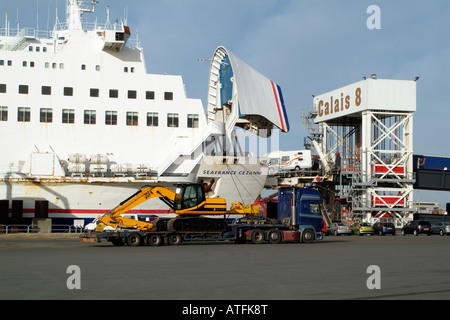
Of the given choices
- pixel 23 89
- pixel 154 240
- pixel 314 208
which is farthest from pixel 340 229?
pixel 23 89

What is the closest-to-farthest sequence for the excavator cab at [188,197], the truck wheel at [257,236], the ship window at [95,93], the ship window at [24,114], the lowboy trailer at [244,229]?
the lowboy trailer at [244,229], the excavator cab at [188,197], the truck wheel at [257,236], the ship window at [24,114], the ship window at [95,93]

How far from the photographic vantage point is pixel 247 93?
3719 centimetres

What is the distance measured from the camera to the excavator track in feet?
82.3

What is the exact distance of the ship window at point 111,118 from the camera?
38000mm

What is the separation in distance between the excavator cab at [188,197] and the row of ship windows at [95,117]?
1340cm

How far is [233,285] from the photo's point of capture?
36.2ft

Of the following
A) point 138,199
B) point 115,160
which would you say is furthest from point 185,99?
point 138,199

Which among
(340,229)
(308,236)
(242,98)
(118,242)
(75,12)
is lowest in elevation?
(340,229)

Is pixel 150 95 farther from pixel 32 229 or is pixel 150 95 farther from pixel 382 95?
pixel 382 95

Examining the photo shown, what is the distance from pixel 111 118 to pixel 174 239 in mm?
15463

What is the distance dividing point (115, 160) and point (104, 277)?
85.7ft

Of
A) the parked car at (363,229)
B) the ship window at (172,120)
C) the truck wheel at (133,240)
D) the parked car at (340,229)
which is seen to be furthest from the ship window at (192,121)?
the truck wheel at (133,240)

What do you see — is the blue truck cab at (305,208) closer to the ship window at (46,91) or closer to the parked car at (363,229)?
the parked car at (363,229)

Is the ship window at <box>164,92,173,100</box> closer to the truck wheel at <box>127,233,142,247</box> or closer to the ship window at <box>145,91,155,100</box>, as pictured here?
the ship window at <box>145,91,155,100</box>
